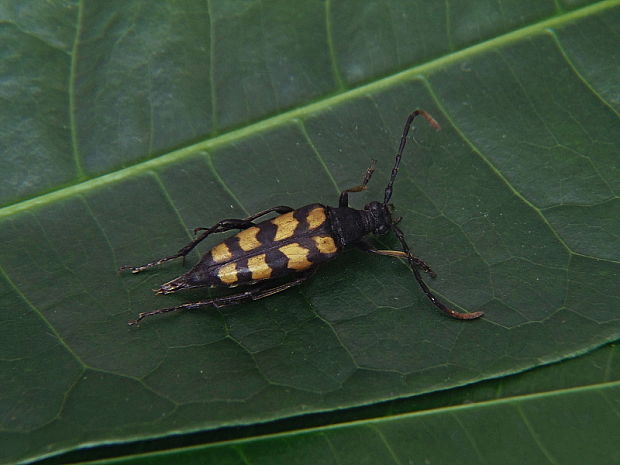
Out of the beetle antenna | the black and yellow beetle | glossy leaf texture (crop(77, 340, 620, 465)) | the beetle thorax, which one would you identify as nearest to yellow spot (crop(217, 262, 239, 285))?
the black and yellow beetle

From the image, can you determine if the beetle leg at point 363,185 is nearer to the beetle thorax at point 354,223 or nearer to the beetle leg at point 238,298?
the beetle thorax at point 354,223

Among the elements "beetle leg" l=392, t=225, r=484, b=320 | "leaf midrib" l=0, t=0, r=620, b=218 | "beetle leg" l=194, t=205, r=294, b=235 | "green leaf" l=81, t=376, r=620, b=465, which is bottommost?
"green leaf" l=81, t=376, r=620, b=465

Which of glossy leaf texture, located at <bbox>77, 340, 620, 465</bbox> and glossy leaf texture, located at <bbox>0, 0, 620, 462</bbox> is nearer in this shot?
glossy leaf texture, located at <bbox>0, 0, 620, 462</bbox>

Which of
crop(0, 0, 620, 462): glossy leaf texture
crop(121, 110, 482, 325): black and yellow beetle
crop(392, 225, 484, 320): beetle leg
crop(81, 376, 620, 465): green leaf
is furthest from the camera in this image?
crop(121, 110, 482, 325): black and yellow beetle

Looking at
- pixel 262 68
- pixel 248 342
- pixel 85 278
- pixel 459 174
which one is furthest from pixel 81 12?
pixel 459 174

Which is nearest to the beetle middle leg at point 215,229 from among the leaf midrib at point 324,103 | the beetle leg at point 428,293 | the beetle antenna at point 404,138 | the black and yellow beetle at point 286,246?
the black and yellow beetle at point 286,246

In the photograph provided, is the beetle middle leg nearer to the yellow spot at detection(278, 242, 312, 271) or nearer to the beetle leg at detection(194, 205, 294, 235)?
the beetle leg at detection(194, 205, 294, 235)
